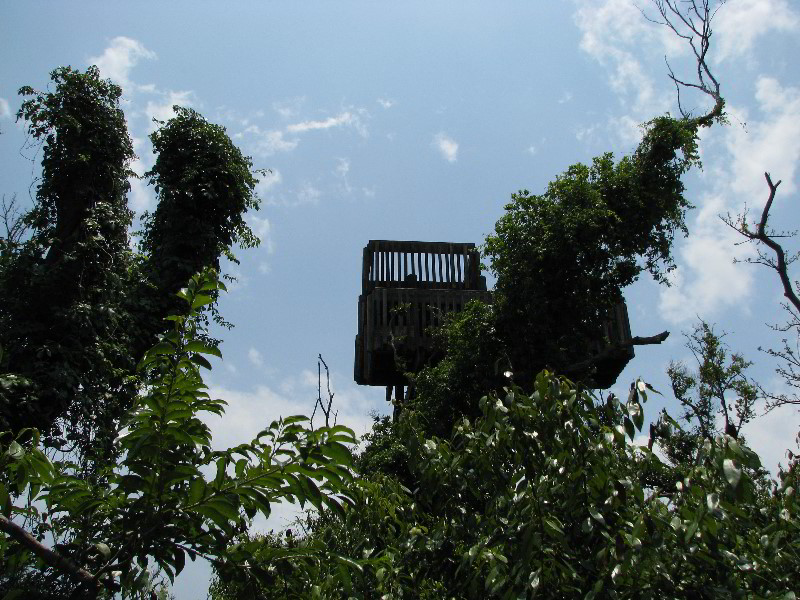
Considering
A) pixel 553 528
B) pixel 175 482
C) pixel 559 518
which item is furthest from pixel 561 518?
pixel 175 482

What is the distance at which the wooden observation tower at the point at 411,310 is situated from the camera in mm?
12148

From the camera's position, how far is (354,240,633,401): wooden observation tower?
1215 cm

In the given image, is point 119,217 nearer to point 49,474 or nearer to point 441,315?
point 441,315

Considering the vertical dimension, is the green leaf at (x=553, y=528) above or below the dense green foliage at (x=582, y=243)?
below

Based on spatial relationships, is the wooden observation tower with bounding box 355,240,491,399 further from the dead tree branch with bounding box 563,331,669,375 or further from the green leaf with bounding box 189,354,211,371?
the green leaf with bounding box 189,354,211,371

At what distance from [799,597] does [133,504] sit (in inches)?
85.8

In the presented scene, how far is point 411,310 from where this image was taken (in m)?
12.6

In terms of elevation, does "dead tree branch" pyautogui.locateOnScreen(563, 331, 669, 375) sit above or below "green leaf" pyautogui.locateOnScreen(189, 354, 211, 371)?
above

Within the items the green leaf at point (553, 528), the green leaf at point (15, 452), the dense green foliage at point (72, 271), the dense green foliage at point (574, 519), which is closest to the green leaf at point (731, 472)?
the dense green foliage at point (574, 519)

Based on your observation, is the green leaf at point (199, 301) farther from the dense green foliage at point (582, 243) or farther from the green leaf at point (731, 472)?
the dense green foliage at point (582, 243)

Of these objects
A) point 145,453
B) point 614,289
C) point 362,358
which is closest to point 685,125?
point 614,289

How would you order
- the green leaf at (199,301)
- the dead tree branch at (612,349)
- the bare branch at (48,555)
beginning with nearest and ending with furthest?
the bare branch at (48,555)
the green leaf at (199,301)
the dead tree branch at (612,349)

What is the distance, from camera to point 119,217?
10.3 meters

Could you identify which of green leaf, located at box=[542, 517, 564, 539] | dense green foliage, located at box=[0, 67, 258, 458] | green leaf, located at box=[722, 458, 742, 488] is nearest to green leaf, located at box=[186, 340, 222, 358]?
green leaf, located at box=[542, 517, 564, 539]
